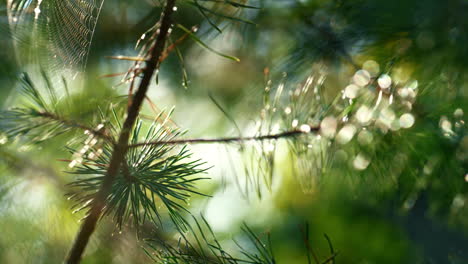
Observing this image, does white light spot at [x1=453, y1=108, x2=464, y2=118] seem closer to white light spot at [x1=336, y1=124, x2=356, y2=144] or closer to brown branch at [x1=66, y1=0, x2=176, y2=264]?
white light spot at [x1=336, y1=124, x2=356, y2=144]

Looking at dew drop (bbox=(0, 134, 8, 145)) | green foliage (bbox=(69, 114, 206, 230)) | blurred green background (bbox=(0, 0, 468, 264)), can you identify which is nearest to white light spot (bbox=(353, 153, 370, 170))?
blurred green background (bbox=(0, 0, 468, 264))

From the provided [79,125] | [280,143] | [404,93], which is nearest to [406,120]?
[404,93]

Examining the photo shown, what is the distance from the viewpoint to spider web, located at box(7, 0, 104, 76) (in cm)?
29

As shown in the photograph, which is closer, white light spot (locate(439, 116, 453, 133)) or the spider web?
the spider web

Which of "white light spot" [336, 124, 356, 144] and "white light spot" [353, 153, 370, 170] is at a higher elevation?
"white light spot" [353, 153, 370, 170]

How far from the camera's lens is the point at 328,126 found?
360 millimetres

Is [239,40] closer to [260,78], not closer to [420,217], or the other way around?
[260,78]

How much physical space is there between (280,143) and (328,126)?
0.50 feet

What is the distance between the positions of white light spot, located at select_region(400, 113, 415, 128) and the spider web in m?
0.27

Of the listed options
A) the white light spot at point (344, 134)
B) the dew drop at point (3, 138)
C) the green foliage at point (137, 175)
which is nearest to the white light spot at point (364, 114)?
the white light spot at point (344, 134)

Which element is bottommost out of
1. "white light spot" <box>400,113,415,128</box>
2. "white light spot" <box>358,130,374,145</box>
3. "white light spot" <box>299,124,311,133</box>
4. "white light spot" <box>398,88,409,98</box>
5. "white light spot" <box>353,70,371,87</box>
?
"white light spot" <box>299,124,311,133</box>

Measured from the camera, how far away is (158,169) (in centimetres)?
33

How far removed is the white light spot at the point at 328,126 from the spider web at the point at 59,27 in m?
0.19

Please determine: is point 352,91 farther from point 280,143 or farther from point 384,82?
point 280,143
